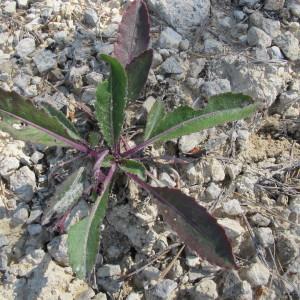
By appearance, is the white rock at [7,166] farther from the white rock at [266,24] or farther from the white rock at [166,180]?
the white rock at [266,24]

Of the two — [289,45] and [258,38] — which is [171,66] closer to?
[258,38]

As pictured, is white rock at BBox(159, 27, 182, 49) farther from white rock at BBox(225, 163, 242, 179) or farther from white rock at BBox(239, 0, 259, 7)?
white rock at BBox(225, 163, 242, 179)

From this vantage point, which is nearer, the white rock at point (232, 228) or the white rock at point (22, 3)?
the white rock at point (232, 228)

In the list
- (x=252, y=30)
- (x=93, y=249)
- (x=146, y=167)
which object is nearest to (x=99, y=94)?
(x=146, y=167)

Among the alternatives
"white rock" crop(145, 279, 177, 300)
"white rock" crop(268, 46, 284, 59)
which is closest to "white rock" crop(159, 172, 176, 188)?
"white rock" crop(145, 279, 177, 300)

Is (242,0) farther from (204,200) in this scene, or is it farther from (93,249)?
(93,249)

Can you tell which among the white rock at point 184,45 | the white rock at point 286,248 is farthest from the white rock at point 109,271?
the white rock at point 184,45
